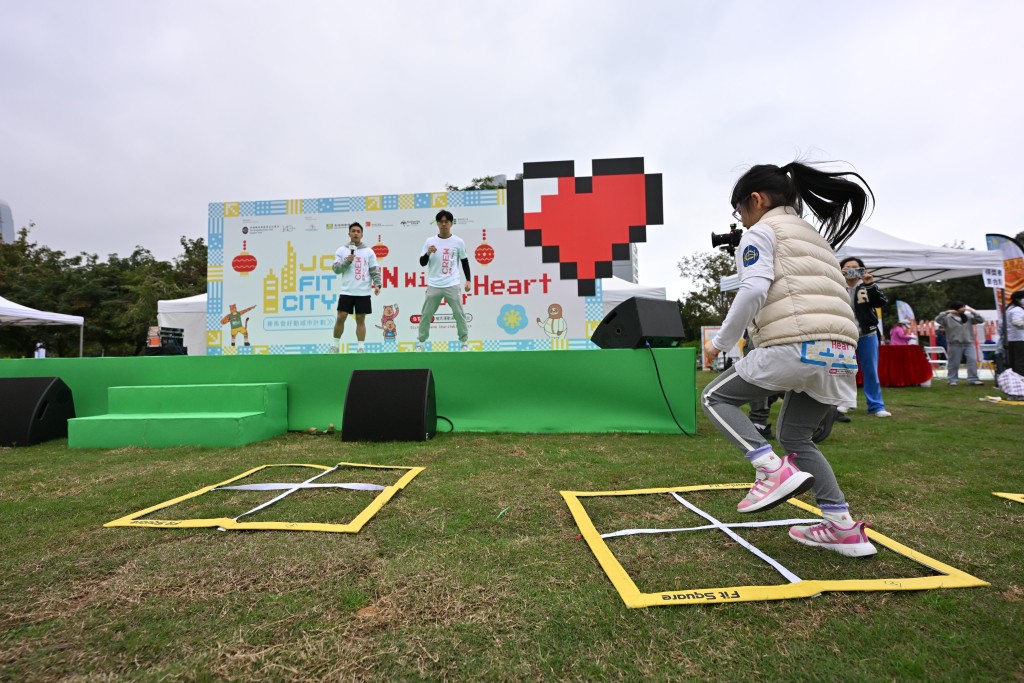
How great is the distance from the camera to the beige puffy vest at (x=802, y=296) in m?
1.64

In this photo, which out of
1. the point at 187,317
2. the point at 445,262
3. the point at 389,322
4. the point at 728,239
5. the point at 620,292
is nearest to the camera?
the point at 728,239

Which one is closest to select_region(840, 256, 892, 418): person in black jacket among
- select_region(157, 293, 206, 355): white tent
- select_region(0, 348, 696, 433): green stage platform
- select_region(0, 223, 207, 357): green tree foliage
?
select_region(0, 348, 696, 433): green stage platform

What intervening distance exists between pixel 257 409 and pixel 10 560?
8.19ft

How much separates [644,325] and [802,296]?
2.49 metres

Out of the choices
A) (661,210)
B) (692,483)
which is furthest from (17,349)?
(692,483)

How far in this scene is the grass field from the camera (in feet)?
3.58

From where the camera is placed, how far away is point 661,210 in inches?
257

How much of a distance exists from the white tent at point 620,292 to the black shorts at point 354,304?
5.89 metres

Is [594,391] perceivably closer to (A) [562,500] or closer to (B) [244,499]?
(A) [562,500]

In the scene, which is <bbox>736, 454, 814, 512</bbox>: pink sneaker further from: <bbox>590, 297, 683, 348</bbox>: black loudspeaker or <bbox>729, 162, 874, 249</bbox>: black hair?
<bbox>590, 297, 683, 348</bbox>: black loudspeaker

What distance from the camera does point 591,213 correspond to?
6727 millimetres

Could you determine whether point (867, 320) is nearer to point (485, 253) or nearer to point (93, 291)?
point (485, 253)

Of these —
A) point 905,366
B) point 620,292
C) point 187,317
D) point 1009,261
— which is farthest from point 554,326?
point 187,317

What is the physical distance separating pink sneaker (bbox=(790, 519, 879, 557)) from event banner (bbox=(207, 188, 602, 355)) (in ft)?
26.0
